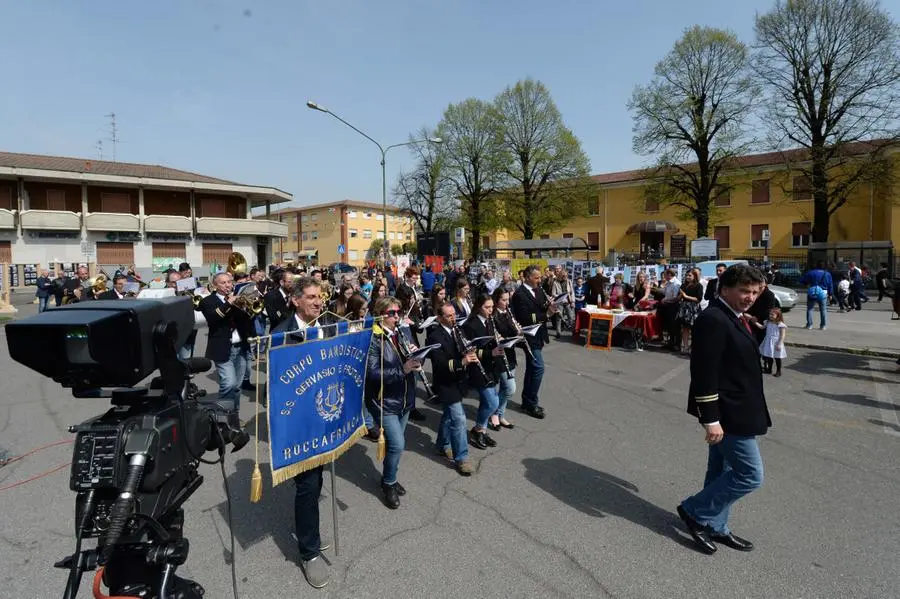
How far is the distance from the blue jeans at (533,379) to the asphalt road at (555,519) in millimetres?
281

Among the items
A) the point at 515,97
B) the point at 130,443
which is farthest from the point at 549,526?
the point at 515,97

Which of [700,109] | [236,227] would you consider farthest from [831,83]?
[236,227]

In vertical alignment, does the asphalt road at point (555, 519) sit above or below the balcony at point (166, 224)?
below

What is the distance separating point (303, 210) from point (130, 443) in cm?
7692

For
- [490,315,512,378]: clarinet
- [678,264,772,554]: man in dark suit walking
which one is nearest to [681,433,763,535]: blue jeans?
[678,264,772,554]: man in dark suit walking

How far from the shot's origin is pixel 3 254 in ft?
96.1

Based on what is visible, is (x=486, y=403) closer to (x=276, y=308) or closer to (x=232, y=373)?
(x=232, y=373)

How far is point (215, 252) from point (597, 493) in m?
37.9

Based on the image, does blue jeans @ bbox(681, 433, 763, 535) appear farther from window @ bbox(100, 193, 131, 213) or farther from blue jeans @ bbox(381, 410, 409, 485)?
window @ bbox(100, 193, 131, 213)

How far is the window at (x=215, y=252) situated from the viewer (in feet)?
117

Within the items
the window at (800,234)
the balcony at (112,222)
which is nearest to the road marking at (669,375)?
the window at (800,234)

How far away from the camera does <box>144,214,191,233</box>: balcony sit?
33.2 meters

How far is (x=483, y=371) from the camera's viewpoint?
4.88m

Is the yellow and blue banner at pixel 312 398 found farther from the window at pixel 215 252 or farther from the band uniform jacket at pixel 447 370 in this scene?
the window at pixel 215 252
